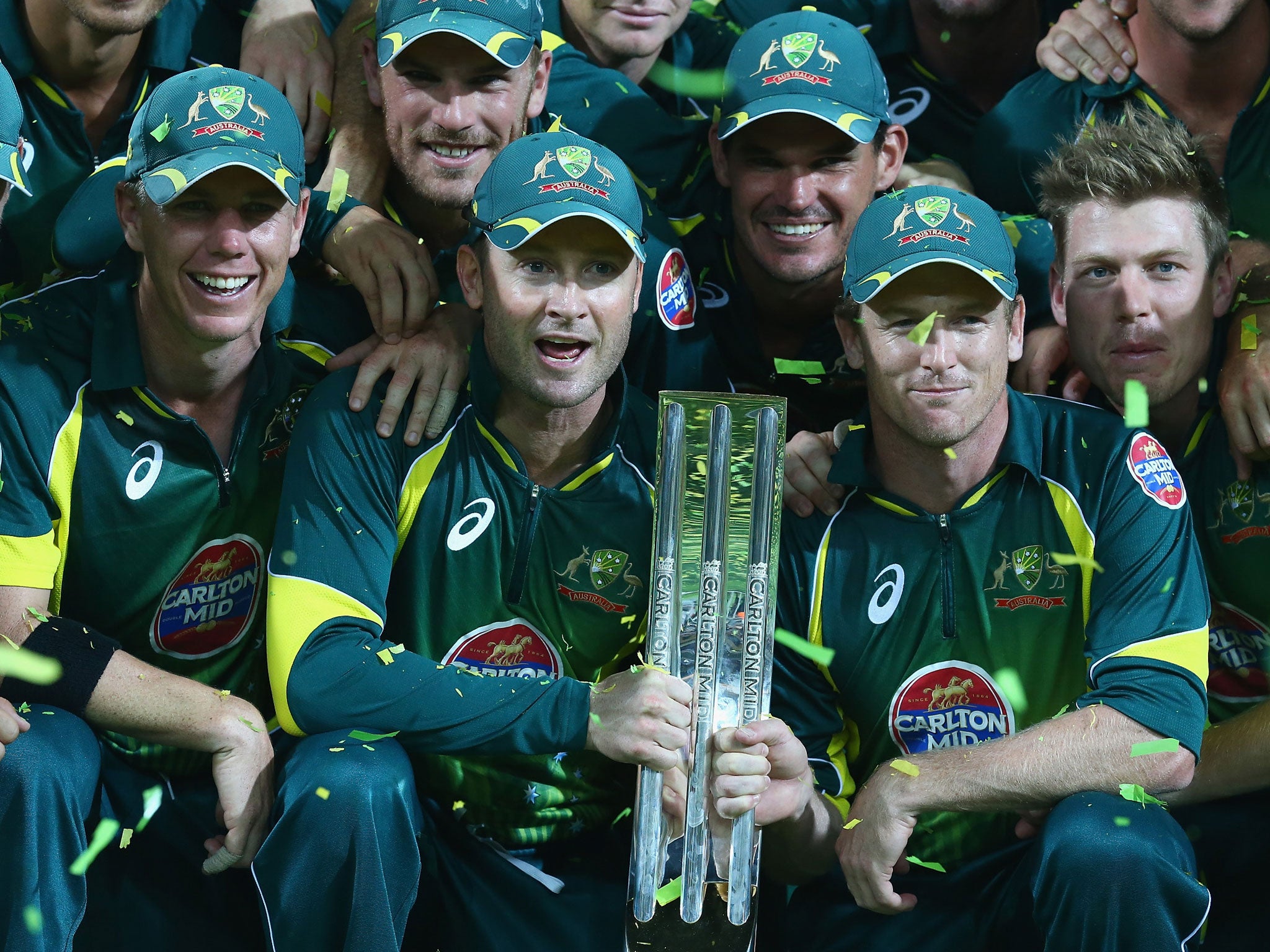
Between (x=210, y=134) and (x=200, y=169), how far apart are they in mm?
88

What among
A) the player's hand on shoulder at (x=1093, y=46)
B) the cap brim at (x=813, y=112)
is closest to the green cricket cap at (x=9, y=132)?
the cap brim at (x=813, y=112)

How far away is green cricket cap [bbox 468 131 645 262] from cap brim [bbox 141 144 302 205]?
0.40 metres

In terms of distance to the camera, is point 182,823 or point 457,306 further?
point 457,306

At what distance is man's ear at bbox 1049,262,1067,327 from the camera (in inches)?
135

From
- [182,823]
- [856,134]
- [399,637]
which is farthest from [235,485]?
[856,134]

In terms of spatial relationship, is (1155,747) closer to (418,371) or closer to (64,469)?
(418,371)

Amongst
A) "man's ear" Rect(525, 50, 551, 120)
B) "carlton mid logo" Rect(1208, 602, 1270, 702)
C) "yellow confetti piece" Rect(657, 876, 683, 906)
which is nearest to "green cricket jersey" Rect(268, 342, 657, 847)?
"yellow confetti piece" Rect(657, 876, 683, 906)

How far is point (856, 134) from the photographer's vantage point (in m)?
3.63

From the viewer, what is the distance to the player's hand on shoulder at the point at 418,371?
309cm

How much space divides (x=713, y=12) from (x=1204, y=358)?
1858 millimetres

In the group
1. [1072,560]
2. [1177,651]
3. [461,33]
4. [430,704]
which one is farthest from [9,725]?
Result: [1177,651]

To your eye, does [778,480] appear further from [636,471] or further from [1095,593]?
[1095,593]

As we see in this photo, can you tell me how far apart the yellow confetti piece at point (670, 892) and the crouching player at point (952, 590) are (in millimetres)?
238

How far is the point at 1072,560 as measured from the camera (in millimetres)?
3055
